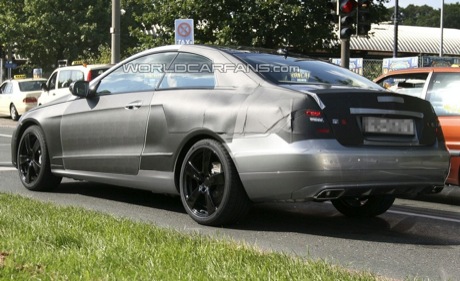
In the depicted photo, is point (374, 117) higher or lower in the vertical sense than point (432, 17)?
lower

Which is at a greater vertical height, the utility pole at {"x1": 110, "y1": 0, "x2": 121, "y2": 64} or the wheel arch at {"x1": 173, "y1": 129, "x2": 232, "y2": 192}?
the utility pole at {"x1": 110, "y1": 0, "x2": 121, "y2": 64}

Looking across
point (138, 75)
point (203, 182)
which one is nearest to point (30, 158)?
point (138, 75)

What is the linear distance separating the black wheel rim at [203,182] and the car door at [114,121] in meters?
0.70

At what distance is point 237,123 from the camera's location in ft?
19.1

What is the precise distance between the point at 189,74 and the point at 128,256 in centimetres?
249

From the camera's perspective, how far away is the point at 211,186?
6.07 m

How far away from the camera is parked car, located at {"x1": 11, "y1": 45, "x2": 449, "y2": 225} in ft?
18.2

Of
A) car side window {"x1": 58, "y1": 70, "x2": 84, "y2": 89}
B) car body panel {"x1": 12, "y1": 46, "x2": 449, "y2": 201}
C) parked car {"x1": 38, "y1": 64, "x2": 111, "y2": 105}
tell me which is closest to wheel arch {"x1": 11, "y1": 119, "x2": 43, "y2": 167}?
car body panel {"x1": 12, "y1": 46, "x2": 449, "y2": 201}

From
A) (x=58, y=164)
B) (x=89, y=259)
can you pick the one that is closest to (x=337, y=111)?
(x=89, y=259)

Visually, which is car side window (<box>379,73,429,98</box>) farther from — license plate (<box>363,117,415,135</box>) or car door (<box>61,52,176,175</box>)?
car door (<box>61,52,176,175</box>)

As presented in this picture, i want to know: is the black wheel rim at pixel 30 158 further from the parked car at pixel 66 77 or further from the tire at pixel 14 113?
the tire at pixel 14 113

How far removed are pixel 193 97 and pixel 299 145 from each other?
1217mm

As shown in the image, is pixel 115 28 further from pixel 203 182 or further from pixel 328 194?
pixel 328 194

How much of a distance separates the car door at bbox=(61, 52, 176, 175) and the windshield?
890 mm
